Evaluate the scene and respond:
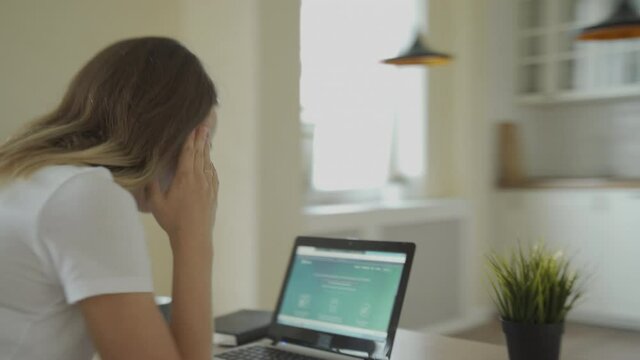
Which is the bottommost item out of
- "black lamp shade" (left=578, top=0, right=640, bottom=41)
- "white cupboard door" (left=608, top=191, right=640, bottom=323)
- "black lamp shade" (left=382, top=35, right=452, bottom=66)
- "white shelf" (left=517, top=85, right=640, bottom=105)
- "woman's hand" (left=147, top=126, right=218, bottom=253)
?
"white cupboard door" (left=608, top=191, right=640, bottom=323)

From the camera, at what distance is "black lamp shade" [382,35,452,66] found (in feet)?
10.9

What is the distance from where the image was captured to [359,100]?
4207mm

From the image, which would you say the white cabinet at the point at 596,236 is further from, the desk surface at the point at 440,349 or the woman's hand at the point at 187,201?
the woman's hand at the point at 187,201

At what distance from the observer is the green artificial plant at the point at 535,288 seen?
1.27 meters

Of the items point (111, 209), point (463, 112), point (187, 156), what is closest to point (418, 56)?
point (463, 112)

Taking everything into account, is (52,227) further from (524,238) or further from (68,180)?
(524,238)

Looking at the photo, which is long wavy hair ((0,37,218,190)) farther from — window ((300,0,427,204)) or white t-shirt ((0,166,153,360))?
window ((300,0,427,204))

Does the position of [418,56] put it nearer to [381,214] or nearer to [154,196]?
[381,214]

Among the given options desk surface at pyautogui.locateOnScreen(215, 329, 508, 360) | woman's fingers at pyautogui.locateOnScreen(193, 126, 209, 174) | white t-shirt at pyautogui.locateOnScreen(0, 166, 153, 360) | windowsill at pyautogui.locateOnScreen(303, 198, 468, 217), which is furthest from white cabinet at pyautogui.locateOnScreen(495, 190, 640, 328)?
white t-shirt at pyautogui.locateOnScreen(0, 166, 153, 360)

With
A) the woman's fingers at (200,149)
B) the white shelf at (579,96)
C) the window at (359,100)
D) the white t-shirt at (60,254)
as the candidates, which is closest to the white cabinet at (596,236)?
the white shelf at (579,96)

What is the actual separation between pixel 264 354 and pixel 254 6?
201 centimetres

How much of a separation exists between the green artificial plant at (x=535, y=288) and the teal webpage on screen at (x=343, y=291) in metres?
0.20

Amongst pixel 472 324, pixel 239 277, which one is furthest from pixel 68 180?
pixel 472 324

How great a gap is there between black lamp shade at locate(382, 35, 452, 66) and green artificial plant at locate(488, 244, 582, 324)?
7.01 feet
